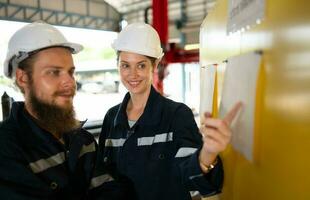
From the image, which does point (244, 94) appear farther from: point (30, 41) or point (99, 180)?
point (30, 41)

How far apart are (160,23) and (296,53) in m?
3.88

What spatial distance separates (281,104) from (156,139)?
87cm

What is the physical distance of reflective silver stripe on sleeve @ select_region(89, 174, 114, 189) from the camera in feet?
4.54

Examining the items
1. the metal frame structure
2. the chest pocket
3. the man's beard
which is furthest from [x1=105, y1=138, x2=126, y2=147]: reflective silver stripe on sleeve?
the metal frame structure

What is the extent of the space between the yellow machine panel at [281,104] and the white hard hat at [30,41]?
937mm

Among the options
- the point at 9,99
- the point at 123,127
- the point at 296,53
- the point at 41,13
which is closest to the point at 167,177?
the point at 123,127

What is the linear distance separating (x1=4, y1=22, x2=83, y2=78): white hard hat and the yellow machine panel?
3.07 ft

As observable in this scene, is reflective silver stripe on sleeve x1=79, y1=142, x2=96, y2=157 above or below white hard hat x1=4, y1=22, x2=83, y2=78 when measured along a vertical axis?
below

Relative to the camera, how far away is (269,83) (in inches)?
28.7

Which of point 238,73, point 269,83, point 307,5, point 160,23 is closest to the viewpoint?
point 307,5

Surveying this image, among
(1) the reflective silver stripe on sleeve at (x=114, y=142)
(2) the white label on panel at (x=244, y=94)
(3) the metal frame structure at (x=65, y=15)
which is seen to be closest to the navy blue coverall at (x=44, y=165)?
(1) the reflective silver stripe on sleeve at (x=114, y=142)

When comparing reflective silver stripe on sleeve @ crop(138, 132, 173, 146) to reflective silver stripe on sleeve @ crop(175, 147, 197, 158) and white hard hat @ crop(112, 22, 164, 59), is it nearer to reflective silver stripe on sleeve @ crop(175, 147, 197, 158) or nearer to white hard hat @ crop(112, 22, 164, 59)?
reflective silver stripe on sleeve @ crop(175, 147, 197, 158)

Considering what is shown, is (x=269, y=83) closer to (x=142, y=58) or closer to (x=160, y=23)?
(x=142, y=58)

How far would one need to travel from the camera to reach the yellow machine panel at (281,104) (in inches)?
22.5
